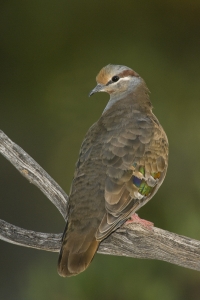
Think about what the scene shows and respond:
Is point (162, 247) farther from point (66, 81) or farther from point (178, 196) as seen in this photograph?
point (66, 81)

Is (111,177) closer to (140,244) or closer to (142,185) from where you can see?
(142,185)

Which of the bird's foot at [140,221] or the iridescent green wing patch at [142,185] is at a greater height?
the iridescent green wing patch at [142,185]

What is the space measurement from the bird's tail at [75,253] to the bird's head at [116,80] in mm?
1177

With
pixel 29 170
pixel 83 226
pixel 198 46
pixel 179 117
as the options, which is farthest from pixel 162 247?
pixel 198 46

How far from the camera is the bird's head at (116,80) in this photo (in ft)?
13.1

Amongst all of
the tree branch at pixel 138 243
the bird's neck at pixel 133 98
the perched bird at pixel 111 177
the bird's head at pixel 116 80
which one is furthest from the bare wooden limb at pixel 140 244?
the bird's head at pixel 116 80

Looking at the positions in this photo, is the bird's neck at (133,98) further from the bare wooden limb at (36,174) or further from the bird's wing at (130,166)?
the bare wooden limb at (36,174)

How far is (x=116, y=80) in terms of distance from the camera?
4043 mm

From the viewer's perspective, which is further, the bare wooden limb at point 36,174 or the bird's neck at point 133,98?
the bird's neck at point 133,98

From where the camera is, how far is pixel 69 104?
6.99 meters

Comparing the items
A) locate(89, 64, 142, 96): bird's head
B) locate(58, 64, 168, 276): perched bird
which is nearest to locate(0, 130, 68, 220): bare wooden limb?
locate(58, 64, 168, 276): perched bird

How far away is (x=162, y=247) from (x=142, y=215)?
250 centimetres

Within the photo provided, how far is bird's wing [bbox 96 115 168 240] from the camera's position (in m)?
3.29

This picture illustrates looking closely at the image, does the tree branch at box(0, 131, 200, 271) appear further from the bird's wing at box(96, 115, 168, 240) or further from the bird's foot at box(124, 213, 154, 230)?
the bird's wing at box(96, 115, 168, 240)
